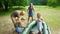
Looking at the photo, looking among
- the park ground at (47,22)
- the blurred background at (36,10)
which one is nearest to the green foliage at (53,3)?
the blurred background at (36,10)

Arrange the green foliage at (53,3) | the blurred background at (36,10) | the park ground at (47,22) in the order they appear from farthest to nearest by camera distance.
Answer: the green foliage at (53,3), the blurred background at (36,10), the park ground at (47,22)

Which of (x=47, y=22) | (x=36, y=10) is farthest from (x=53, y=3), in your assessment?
(x=47, y=22)

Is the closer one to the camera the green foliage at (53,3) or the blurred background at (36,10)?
the blurred background at (36,10)

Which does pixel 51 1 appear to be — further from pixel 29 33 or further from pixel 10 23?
pixel 29 33

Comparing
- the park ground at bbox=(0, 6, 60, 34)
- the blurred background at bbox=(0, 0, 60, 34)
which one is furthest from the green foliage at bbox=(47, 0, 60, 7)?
the park ground at bbox=(0, 6, 60, 34)

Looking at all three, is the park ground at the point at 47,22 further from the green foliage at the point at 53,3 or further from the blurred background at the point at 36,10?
the green foliage at the point at 53,3

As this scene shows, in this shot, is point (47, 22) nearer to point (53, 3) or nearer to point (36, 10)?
point (36, 10)

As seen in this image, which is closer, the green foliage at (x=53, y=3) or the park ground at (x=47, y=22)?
the park ground at (x=47, y=22)

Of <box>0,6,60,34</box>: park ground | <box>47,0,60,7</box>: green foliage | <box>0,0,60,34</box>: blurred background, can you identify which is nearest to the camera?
<box>0,6,60,34</box>: park ground


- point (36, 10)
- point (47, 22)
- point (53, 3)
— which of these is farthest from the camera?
point (53, 3)

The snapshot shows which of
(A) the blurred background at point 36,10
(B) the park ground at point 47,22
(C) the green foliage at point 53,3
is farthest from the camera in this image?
(C) the green foliage at point 53,3

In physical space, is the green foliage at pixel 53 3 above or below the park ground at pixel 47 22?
above

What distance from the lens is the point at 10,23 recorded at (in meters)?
4.46

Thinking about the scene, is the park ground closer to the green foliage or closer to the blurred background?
the blurred background
